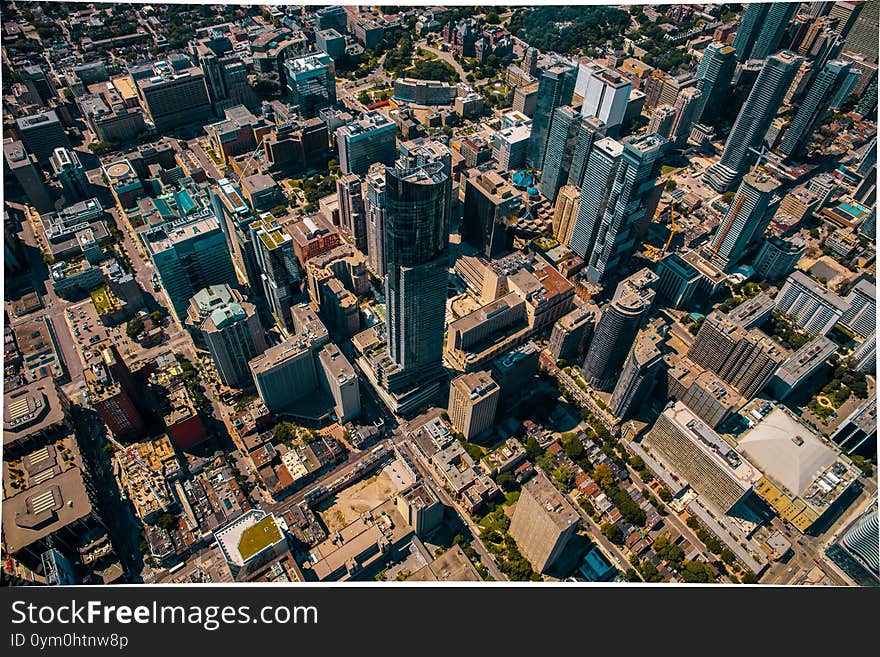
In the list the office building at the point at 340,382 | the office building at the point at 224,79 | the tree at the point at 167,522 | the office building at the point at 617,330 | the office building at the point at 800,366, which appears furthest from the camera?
the office building at the point at 224,79

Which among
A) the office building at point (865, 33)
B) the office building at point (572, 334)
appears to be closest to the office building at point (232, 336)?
the office building at point (572, 334)

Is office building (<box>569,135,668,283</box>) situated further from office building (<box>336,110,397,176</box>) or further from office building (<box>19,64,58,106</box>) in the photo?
office building (<box>19,64,58,106</box>)

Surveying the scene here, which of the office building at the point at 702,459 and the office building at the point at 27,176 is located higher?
the office building at the point at 27,176

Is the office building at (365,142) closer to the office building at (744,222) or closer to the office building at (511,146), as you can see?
the office building at (511,146)

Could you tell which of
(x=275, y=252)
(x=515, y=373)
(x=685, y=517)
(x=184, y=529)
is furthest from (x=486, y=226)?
Answer: (x=184, y=529)

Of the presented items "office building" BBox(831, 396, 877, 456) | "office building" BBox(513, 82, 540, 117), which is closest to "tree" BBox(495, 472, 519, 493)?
"office building" BBox(831, 396, 877, 456)

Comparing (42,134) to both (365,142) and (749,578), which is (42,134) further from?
(749,578)
